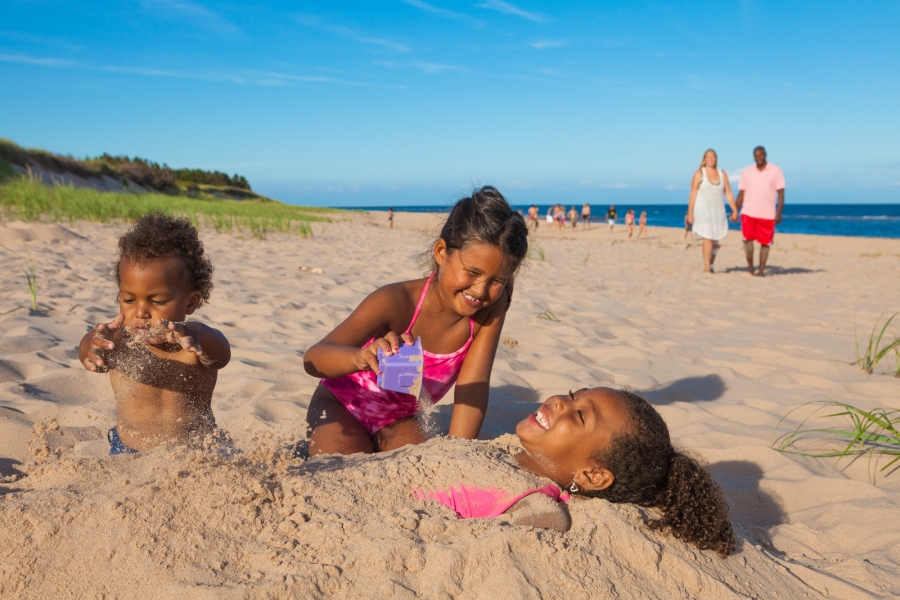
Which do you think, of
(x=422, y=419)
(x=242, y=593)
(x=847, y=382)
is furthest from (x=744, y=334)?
(x=242, y=593)

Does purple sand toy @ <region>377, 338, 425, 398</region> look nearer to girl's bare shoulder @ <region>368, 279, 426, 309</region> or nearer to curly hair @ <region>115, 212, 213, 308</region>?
girl's bare shoulder @ <region>368, 279, 426, 309</region>

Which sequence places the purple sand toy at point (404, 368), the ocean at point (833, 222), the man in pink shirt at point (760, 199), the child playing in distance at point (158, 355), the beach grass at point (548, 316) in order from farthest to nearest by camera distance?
the ocean at point (833, 222), the man in pink shirt at point (760, 199), the beach grass at point (548, 316), the child playing in distance at point (158, 355), the purple sand toy at point (404, 368)

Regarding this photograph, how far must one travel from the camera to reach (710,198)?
8445 mm

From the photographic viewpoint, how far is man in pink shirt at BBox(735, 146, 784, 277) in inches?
323

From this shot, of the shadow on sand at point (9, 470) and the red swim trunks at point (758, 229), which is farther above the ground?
the red swim trunks at point (758, 229)

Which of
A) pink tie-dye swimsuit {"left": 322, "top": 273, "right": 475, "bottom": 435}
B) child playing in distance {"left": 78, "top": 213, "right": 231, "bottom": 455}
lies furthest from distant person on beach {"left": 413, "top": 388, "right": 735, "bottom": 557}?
child playing in distance {"left": 78, "top": 213, "right": 231, "bottom": 455}

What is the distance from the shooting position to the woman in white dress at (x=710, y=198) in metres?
8.39

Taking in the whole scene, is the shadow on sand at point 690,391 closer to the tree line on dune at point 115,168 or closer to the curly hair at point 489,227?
the curly hair at point 489,227

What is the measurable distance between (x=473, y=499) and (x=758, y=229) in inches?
313

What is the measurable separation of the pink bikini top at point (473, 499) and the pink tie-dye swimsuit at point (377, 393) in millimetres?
830

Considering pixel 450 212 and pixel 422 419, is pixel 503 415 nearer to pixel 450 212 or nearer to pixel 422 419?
pixel 422 419

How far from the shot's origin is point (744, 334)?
193 inches

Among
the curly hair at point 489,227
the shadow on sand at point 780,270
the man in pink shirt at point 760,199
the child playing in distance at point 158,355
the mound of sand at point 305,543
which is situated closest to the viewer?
the mound of sand at point 305,543

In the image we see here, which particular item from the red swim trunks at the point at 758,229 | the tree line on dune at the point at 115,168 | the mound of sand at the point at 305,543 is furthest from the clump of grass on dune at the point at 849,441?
the tree line on dune at the point at 115,168
